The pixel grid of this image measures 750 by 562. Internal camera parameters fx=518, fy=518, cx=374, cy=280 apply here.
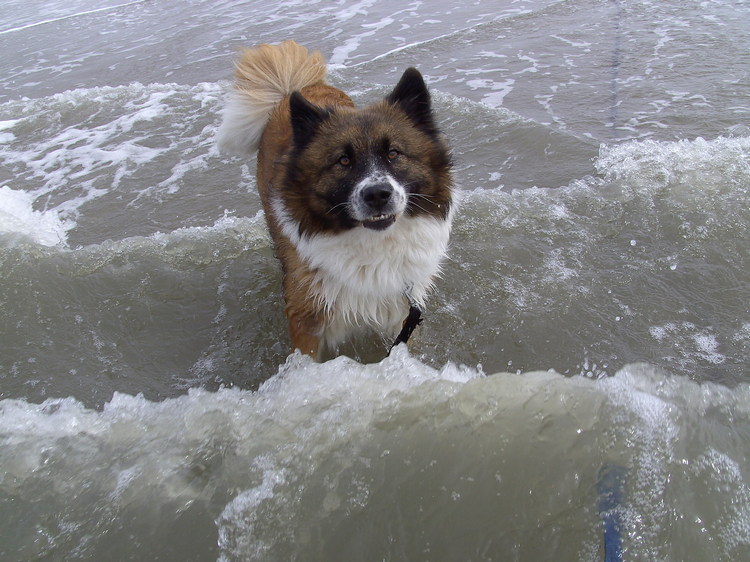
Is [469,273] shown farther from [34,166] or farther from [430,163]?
[34,166]

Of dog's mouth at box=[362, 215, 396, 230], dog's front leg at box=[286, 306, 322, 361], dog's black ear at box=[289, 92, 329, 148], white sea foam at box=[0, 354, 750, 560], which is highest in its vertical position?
dog's black ear at box=[289, 92, 329, 148]

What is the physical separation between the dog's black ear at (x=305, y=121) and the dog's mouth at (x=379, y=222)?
0.67 meters

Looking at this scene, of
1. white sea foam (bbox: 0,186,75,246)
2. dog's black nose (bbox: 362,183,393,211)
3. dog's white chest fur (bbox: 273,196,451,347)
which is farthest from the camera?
white sea foam (bbox: 0,186,75,246)

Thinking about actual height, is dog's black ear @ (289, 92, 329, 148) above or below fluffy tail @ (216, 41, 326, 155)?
above

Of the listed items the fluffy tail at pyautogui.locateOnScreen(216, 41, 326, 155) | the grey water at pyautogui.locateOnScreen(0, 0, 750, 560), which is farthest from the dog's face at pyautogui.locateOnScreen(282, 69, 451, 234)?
the fluffy tail at pyautogui.locateOnScreen(216, 41, 326, 155)

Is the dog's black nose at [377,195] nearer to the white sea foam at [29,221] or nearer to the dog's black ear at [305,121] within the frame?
the dog's black ear at [305,121]

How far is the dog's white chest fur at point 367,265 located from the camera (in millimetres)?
2980

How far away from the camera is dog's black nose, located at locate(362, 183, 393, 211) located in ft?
8.65

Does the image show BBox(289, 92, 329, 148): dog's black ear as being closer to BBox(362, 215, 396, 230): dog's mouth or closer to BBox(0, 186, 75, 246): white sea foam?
BBox(362, 215, 396, 230): dog's mouth

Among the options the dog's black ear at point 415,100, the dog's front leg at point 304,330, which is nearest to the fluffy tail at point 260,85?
the dog's black ear at point 415,100

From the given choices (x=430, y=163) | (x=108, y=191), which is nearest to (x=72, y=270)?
(x=108, y=191)

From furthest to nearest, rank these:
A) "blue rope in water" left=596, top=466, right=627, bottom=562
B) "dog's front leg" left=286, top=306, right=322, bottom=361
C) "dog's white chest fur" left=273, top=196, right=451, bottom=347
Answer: "dog's front leg" left=286, top=306, right=322, bottom=361, "dog's white chest fur" left=273, top=196, right=451, bottom=347, "blue rope in water" left=596, top=466, right=627, bottom=562

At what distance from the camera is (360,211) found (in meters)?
2.72

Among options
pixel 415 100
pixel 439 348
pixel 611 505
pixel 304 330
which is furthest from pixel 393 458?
pixel 415 100
